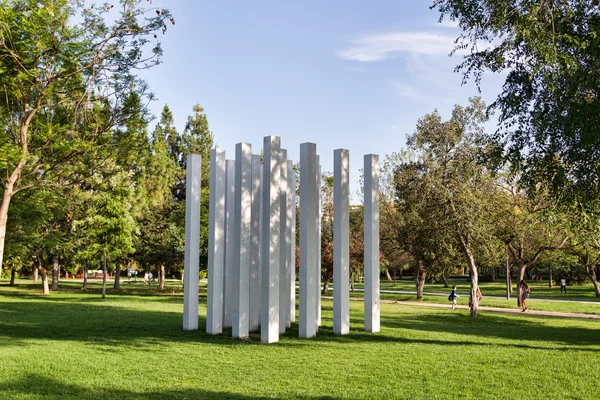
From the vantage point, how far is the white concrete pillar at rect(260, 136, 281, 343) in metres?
14.2

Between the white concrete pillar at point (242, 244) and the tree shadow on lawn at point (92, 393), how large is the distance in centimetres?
565

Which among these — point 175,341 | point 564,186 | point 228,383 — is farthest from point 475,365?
point 175,341

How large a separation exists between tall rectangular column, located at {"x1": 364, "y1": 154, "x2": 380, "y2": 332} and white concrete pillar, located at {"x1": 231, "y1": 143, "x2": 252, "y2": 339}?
138 inches

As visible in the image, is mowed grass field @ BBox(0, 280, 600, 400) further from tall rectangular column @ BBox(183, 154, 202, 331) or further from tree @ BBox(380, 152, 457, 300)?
tree @ BBox(380, 152, 457, 300)

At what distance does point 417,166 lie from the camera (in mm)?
22547

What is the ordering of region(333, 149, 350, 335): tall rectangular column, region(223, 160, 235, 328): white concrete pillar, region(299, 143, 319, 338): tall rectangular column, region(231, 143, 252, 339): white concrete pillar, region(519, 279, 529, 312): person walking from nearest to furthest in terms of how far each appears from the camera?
region(231, 143, 252, 339): white concrete pillar < region(299, 143, 319, 338): tall rectangular column < region(333, 149, 350, 335): tall rectangular column < region(223, 160, 235, 328): white concrete pillar < region(519, 279, 529, 312): person walking

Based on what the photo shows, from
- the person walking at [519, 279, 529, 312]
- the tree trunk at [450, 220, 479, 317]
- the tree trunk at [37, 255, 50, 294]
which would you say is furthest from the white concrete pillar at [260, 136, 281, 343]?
the tree trunk at [37, 255, 50, 294]

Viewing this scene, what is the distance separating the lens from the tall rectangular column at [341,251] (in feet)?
50.2

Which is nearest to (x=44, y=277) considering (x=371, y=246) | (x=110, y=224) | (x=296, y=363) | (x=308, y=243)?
(x=110, y=224)

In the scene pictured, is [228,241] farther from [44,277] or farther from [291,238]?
[44,277]

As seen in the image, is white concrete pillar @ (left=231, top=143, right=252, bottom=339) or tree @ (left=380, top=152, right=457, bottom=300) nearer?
white concrete pillar @ (left=231, top=143, right=252, bottom=339)

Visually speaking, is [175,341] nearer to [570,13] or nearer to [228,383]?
[228,383]

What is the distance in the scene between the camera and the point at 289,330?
54.7 ft

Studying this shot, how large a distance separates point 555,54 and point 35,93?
1623cm
